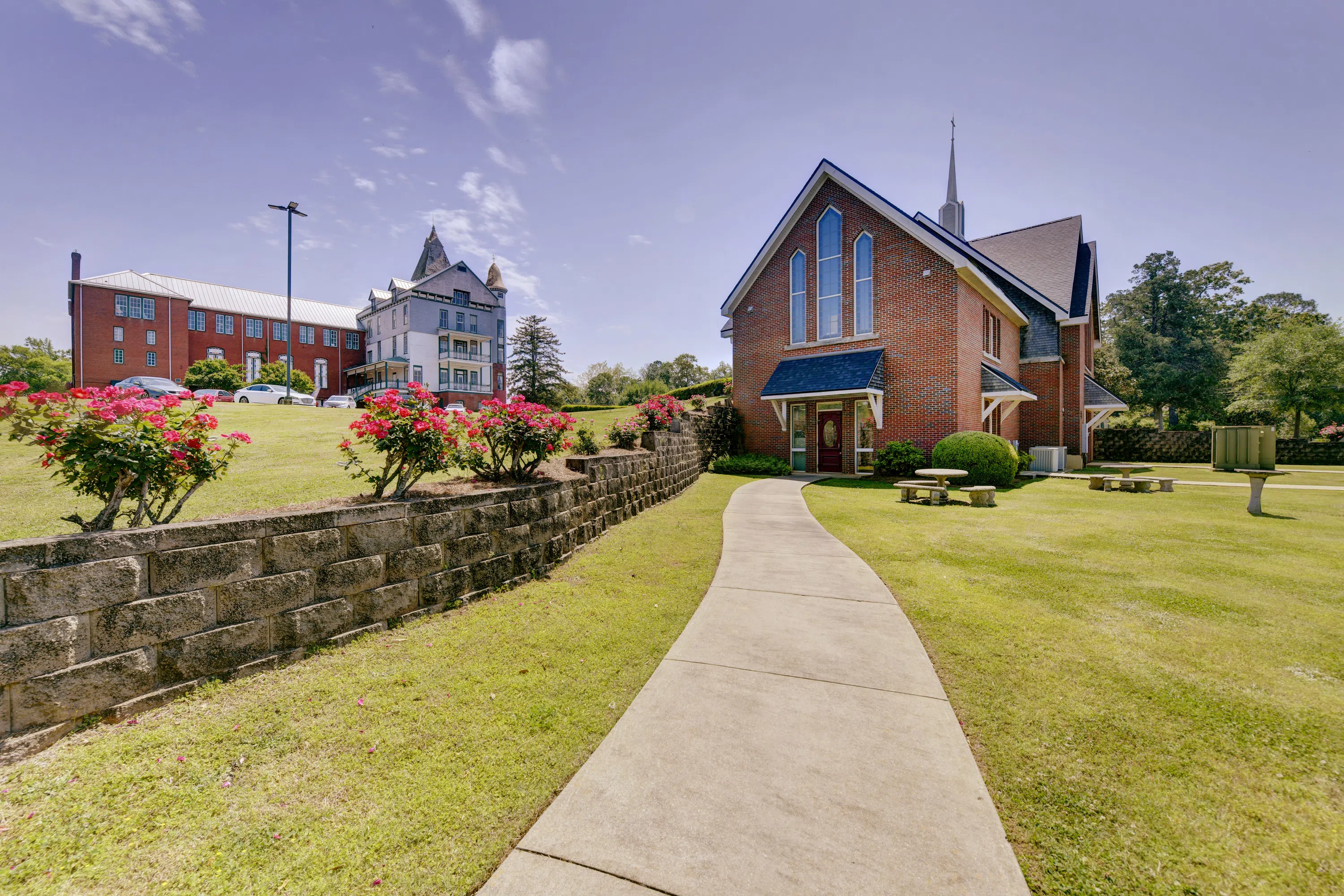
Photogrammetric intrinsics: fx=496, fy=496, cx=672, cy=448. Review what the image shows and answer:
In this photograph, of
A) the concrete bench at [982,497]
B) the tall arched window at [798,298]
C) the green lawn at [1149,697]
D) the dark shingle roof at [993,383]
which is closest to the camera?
the green lawn at [1149,697]

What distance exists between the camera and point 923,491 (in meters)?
11.2

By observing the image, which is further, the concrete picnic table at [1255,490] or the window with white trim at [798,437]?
the window with white trim at [798,437]

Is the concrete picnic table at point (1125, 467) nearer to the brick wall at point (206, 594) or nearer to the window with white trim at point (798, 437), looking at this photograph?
the window with white trim at point (798, 437)

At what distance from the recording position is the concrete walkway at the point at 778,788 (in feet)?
6.39

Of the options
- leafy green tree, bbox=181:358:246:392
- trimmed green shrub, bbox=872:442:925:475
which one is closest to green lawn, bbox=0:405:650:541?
trimmed green shrub, bbox=872:442:925:475

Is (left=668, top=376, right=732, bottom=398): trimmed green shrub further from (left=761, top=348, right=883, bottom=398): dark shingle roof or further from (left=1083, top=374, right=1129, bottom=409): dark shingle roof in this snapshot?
(left=1083, top=374, right=1129, bottom=409): dark shingle roof

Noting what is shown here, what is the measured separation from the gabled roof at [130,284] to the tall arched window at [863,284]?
159 ft

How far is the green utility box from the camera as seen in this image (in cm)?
1116

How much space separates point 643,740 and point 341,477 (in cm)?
603

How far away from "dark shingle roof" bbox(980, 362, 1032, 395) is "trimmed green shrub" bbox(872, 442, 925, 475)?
13.0ft

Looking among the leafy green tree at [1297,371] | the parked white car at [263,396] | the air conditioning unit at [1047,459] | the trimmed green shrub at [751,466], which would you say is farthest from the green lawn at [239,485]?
the leafy green tree at [1297,371]

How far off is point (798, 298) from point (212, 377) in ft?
118

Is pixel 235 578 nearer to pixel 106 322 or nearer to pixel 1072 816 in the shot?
pixel 1072 816

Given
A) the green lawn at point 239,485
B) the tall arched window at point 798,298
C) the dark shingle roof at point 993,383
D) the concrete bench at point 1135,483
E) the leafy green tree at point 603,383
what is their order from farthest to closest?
the leafy green tree at point 603,383 → the tall arched window at point 798,298 → the dark shingle roof at point 993,383 → the concrete bench at point 1135,483 → the green lawn at point 239,485
